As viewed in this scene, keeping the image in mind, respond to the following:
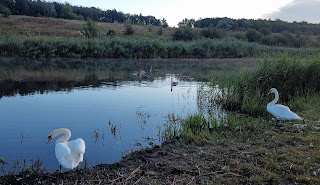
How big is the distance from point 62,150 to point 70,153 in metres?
0.18

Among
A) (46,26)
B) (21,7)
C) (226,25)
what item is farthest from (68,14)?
(226,25)

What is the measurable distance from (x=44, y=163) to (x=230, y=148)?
4.20m

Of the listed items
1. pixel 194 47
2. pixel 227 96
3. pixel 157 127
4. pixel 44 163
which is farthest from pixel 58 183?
pixel 194 47

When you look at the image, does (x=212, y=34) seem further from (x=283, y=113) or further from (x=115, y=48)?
(x=283, y=113)

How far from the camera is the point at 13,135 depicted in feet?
27.3

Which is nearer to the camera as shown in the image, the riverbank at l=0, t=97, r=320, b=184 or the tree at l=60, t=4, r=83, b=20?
the riverbank at l=0, t=97, r=320, b=184

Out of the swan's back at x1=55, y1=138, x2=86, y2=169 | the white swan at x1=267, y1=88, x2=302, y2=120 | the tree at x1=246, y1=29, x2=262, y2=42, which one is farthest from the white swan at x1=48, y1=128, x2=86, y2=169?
the tree at x1=246, y1=29, x2=262, y2=42

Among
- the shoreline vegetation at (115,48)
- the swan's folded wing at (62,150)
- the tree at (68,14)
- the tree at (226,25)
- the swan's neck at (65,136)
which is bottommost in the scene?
the swan's folded wing at (62,150)

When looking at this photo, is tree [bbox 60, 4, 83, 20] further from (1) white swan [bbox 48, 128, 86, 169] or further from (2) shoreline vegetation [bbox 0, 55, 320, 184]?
(1) white swan [bbox 48, 128, 86, 169]

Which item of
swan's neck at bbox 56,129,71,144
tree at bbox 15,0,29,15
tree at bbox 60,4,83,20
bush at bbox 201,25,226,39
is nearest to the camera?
swan's neck at bbox 56,129,71,144

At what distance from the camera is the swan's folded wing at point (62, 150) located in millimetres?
5844

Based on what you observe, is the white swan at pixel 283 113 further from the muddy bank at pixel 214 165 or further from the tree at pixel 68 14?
the tree at pixel 68 14

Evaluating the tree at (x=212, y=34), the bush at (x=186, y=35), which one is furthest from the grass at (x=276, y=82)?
the tree at (x=212, y=34)

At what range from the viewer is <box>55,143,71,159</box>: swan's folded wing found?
19.2ft
